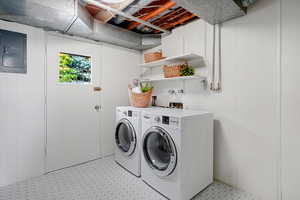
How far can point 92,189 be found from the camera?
1841mm

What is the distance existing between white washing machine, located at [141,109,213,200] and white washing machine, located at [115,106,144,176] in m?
0.14

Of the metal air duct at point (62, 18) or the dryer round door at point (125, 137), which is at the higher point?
the metal air duct at point (62, 18)

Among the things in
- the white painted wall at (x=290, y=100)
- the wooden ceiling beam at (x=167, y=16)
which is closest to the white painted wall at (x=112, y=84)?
the wooden ceiling beam at (x=167, y=16)

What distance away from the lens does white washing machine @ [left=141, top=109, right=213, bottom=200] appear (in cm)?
157

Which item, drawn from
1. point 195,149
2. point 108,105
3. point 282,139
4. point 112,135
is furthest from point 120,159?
point 282,139

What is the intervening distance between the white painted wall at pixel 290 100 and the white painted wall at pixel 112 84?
238 centimetres

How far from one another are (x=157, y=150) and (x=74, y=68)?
1.83m

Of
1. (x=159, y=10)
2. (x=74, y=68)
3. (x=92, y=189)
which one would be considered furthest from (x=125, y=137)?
(x=159, y=10)

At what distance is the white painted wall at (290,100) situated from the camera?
146 cm

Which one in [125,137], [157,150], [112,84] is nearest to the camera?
[157,150]

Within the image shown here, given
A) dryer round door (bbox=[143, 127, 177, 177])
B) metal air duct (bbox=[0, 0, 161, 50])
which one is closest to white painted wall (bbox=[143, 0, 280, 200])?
dryer round door (bbox=[143, 127, 177, 177])

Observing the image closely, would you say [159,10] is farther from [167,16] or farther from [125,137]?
[125,137]

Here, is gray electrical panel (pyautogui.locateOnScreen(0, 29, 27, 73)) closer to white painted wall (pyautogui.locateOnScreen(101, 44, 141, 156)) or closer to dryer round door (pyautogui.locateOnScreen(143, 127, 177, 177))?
white painted wall (pyautogui.locateOnScreen(101, 44, 141, 156))

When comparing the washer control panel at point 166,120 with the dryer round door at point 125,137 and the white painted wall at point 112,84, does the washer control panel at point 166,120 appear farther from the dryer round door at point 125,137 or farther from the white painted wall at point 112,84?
the white painted wall at point 112,84
